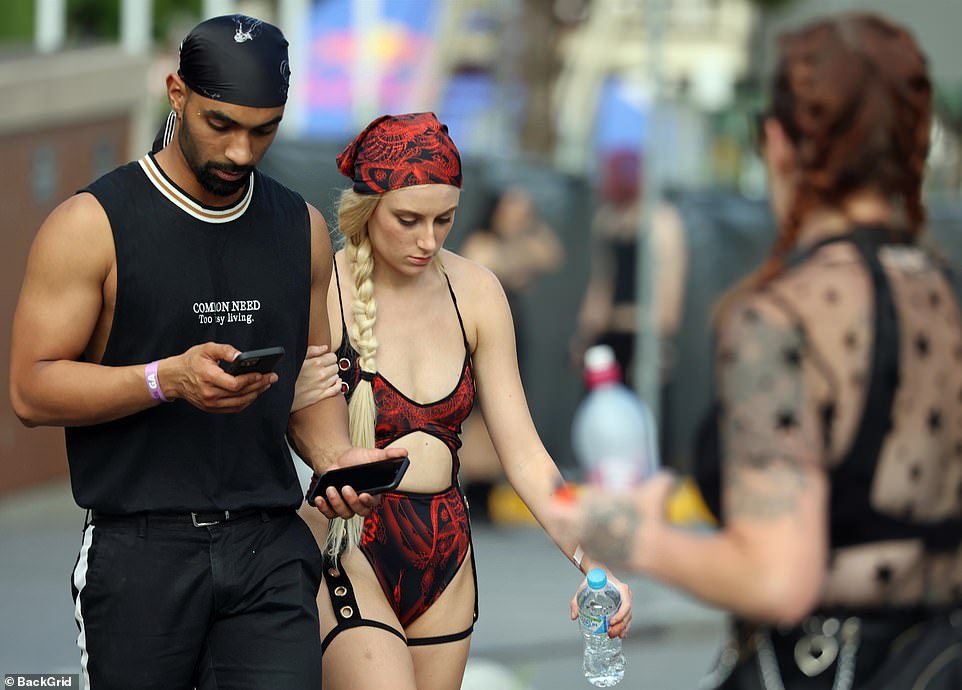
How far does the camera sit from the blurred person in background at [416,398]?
4.54m

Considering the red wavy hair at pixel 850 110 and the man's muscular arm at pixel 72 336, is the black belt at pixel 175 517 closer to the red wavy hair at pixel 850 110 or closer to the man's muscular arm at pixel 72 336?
the man's muscular arm at pixel 72 336

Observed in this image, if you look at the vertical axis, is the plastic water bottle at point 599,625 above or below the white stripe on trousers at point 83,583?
below

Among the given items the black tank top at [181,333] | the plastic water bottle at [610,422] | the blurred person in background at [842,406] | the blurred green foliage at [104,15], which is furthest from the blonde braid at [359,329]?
the blurred green foliage at [104,15]

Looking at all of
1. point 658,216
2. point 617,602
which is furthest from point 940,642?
point 658,216

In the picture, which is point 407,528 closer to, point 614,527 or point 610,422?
point 614,527

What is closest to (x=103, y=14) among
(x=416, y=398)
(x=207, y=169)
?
(x=416, y=398)

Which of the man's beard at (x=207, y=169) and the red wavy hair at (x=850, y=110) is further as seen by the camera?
the man's beard at (x=207, y=169)

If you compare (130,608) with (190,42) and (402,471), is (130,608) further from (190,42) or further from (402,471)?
(190,42)

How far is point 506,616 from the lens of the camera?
9.38 m

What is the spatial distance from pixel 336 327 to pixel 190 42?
98cm

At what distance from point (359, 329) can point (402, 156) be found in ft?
1.52

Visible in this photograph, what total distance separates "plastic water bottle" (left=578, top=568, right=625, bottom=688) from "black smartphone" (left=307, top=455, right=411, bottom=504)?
527mm

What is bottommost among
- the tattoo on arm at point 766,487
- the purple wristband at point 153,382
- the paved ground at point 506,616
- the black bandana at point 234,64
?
the paved ground at point 506,616

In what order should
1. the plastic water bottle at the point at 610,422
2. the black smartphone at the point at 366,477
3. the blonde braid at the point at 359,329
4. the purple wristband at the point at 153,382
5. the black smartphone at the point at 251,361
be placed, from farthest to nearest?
the plastic water bottle at the point at 610,422
the blonde braid at the point at 359,329
the black smartphone at the point at 366,477
the purple wristband at the point at 153,382
the black smartphone at the point at 251,361
